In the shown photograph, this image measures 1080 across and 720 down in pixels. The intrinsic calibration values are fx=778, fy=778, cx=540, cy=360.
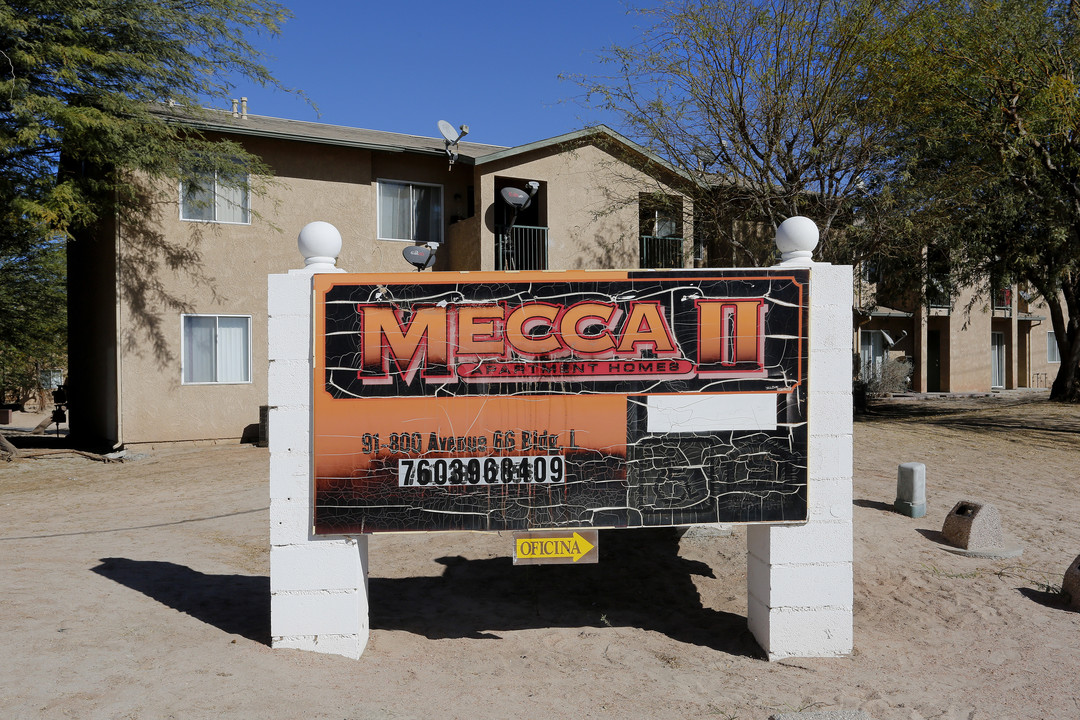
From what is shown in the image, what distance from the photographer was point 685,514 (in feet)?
17.4

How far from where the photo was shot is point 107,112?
1368 centimetres

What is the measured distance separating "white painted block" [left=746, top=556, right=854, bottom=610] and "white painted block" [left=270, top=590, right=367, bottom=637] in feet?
9.41

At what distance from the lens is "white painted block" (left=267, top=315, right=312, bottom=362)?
16.7 feet

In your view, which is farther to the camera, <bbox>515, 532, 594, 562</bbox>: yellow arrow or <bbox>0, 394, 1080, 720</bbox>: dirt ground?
<bbox>515, 532, 594, 562</bbox>: yellow arrow

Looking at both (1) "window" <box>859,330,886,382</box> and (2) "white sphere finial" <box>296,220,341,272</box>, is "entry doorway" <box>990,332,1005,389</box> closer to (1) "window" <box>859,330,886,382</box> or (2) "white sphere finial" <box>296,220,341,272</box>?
(1) "window" <box>859,330,886,382</box>

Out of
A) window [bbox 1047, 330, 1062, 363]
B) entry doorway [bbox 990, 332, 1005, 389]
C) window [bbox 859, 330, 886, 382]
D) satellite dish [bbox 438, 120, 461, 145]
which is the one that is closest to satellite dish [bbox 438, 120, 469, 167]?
satellite dish [bbox 438, 120, 461, 145]

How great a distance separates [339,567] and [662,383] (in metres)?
2.49

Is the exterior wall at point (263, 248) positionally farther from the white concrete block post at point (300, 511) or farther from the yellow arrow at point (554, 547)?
the yellow arrow at point (554, 547)

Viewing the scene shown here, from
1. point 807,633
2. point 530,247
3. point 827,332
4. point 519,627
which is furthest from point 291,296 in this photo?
point 530,247

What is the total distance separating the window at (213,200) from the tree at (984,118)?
514 inches

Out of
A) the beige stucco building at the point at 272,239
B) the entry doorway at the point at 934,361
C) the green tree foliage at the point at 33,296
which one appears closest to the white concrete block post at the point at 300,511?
the beige stucco building at the point at 272,239

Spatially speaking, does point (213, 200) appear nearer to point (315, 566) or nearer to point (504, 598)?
point (504, 598)

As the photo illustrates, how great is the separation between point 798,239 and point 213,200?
13895 mm

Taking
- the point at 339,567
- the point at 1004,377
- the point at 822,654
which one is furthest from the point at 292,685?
the point at 1004,377
